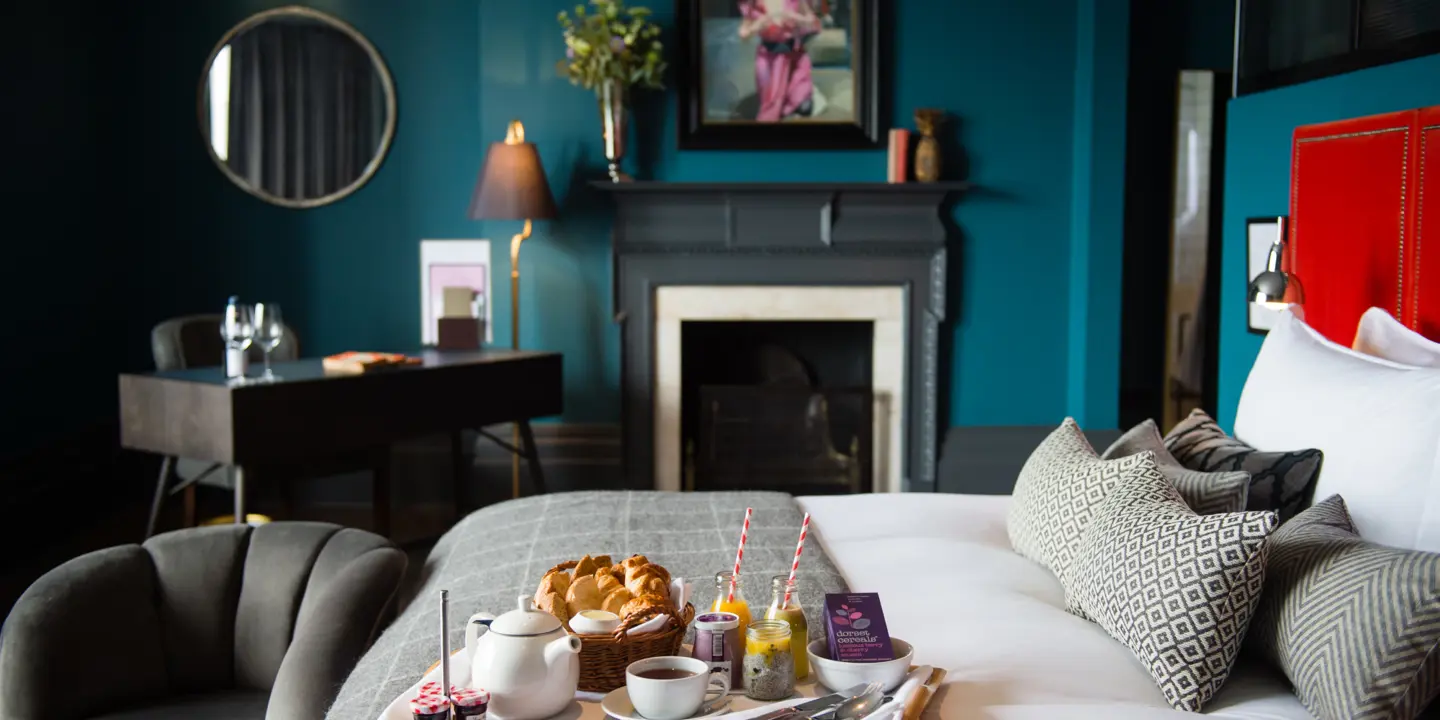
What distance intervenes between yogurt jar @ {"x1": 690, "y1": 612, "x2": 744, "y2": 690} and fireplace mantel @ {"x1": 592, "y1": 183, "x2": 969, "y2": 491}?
11.2ft

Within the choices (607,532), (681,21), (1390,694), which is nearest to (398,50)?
(681,21)

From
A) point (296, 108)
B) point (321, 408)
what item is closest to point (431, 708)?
point (321, 408)

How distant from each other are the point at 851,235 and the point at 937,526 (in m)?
2.50

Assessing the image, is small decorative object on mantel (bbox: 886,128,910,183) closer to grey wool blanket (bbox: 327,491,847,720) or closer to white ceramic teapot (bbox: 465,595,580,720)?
grey wool blanket (bbox: 327,491,847,720)

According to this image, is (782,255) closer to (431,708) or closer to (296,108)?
(296,108)

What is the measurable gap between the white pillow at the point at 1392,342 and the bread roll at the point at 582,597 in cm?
145

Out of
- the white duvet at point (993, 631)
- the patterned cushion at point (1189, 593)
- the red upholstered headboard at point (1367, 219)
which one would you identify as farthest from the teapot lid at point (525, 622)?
the red upholstered headboard at point (1367, 219)

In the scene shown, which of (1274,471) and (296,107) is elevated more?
(296,107)

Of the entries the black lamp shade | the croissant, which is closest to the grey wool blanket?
the croissant

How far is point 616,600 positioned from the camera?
5.34 ft

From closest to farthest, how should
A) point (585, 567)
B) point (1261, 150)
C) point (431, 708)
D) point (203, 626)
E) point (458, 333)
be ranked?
point (431, 708)
point (585, 567)
point (203, 626)
point (1261, 150)
point (458, 333)

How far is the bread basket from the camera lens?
1.54m

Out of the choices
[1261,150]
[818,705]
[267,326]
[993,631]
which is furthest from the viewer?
[267,326]

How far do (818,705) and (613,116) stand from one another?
3.57 meters
